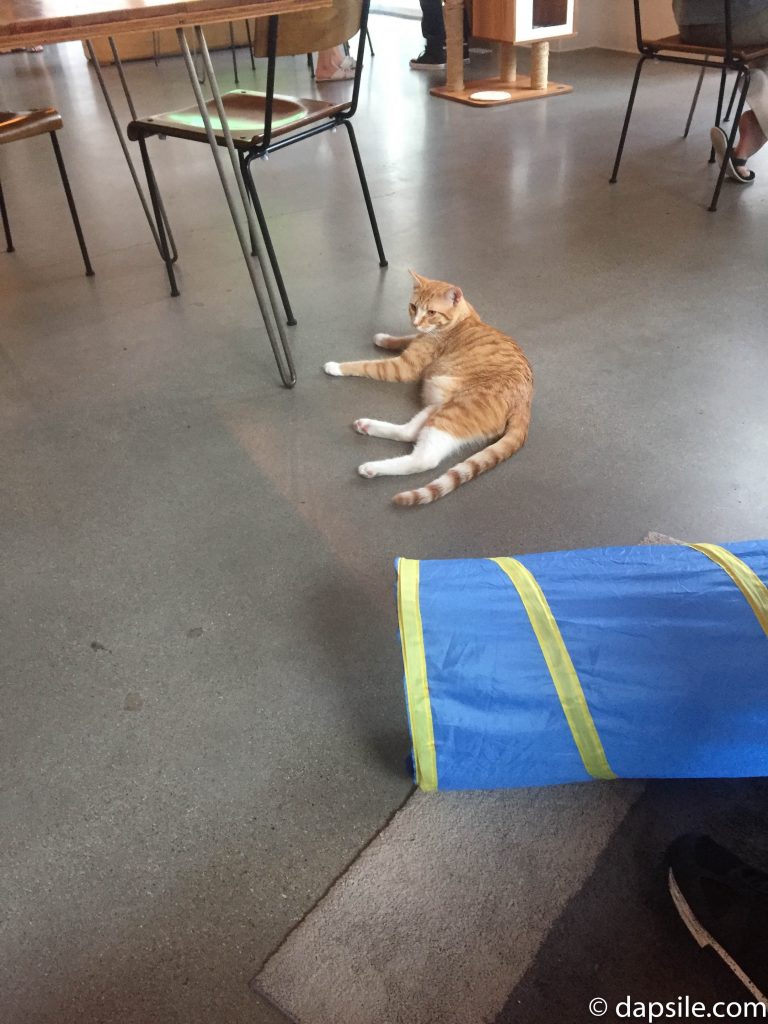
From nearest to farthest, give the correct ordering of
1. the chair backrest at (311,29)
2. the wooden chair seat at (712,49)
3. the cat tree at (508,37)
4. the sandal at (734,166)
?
the chair backrest at (311,29)
the wooden chair seat at (712,49)
the sandal at (734,166)
the cat tree at (508,37)

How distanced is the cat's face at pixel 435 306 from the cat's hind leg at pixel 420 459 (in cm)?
45

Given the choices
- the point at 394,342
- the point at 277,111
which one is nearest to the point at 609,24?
the point at 277,111

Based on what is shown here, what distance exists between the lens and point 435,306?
1991mm

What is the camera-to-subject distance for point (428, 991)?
88 cm

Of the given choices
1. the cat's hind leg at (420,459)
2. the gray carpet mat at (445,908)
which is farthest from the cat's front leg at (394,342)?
the gray carpet mat at (445,908)

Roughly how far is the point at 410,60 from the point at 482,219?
138 inches

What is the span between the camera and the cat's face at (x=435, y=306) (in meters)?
1.98

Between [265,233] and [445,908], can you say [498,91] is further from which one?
[445,908]

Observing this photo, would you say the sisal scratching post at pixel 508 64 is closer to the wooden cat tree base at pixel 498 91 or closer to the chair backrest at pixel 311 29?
the wooden cat tree base at pixel 498 91

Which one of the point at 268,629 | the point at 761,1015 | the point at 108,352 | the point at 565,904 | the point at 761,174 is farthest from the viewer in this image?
the point at 761,174

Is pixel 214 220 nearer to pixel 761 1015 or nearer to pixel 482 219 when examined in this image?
pixel 482 219

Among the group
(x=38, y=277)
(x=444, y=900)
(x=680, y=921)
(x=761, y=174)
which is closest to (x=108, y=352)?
(x=38, y=277)

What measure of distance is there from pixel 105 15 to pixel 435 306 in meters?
0.95

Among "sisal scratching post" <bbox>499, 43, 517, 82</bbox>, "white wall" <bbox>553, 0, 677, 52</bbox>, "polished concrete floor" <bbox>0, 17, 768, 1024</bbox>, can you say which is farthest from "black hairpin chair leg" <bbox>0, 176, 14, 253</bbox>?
"white wall" <bbox>553, 0, 677, 52</bbox>
